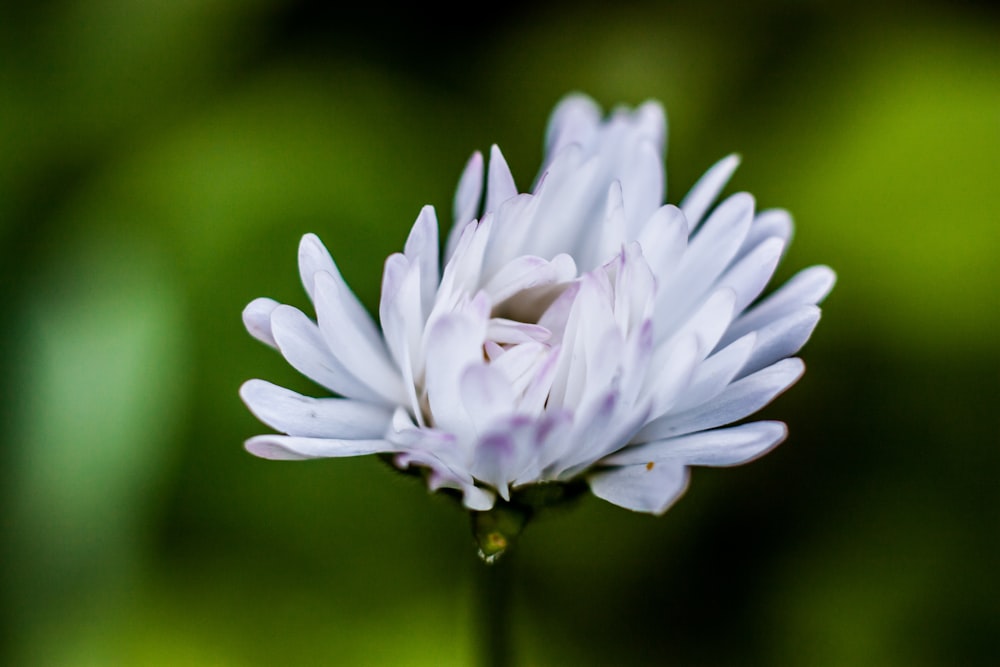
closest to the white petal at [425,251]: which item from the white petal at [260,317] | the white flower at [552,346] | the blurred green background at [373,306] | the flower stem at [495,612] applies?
the white flower at [552,346]

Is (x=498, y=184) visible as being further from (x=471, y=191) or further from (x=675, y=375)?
(x=675, y=375)

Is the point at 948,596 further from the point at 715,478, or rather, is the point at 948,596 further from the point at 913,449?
the point at 715,478

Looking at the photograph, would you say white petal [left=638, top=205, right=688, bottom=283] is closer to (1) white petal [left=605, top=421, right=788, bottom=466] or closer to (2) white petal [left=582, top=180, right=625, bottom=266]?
(2) white petal [left=582, top=180, right=625, bottom=266]

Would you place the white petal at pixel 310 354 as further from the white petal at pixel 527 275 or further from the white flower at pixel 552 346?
the white petal at pixel 527 275

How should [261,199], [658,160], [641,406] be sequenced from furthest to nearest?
[261,199], [658,160], [641,406]

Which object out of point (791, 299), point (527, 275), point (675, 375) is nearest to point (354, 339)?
point (527, 275)

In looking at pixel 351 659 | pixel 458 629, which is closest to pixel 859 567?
pixel 458 629
